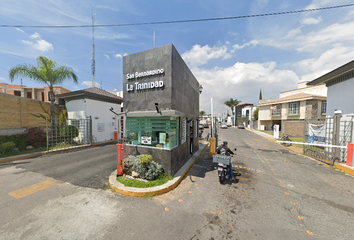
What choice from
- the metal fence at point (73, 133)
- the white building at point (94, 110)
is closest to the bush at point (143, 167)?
the metal fence at point (73, 133)

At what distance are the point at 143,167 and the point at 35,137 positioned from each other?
512 inches

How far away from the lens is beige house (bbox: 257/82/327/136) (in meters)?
20.5

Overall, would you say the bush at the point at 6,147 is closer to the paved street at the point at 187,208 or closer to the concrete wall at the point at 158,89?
the paved street at the point at 187,208

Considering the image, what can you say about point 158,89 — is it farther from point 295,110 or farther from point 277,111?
point 277,111

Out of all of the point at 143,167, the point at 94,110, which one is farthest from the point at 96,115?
the point at 143,167

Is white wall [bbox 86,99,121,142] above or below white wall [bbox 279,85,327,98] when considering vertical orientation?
below

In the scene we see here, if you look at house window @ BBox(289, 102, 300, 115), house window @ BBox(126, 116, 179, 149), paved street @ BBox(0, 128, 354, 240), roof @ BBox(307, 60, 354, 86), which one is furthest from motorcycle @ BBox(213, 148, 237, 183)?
house window @ BBox(289, 102, 300, 115)

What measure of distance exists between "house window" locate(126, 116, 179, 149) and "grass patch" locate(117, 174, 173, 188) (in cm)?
129

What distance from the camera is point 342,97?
29.3ft

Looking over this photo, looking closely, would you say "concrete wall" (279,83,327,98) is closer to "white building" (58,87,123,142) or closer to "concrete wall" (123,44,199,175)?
"concrete wall" (123,44,199,175)

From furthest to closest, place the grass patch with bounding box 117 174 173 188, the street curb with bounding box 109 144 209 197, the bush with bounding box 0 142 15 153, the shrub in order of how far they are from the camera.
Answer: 1. the bush with bounding box 0 142 15 153
2. the shrub
3. the grass patch with bounding box 117 174 173 188
4. the street curb with bounding box 109 144 209 197

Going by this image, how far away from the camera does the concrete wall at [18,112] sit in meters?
11.3

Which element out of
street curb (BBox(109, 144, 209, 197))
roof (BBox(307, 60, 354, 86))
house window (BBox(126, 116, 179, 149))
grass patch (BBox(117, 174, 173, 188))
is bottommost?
street curb (BBox(109, 144, 209, 197))

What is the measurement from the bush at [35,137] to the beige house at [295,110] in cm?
2756
